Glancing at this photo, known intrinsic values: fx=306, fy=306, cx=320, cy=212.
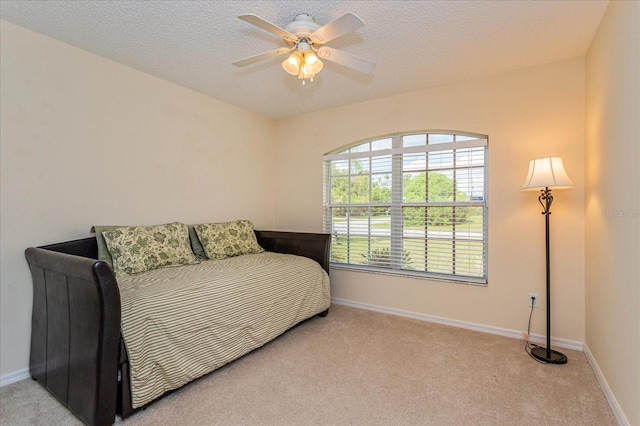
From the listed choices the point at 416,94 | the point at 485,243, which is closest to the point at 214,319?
the point at 485,243

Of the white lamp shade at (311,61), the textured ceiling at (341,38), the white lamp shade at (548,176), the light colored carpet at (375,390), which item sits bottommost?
the light colored carpet at (375,390)

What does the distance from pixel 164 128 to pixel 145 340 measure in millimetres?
1995

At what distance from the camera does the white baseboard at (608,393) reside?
5.11 feet

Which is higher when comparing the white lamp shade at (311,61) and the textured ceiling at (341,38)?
the textured ceiling at (341,38)

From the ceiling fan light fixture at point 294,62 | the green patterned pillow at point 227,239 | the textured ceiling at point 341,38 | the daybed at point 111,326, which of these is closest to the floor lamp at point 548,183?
the textured ceiling at point 341,38

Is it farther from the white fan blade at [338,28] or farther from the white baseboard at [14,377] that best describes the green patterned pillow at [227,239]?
the white fan blade at [338,28]

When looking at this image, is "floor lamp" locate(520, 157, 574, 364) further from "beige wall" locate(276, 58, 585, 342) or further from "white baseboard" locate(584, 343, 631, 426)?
"beige wall" locate(276, 58, 585, 342)

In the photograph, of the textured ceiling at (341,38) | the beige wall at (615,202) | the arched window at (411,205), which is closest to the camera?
the beige wall at (615,202)

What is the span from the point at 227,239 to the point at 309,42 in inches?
79.4

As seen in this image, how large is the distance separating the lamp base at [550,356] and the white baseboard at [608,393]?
0.52 feet

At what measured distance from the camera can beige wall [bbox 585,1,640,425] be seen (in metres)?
1.46

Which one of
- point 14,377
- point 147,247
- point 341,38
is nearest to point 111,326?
point 147,247

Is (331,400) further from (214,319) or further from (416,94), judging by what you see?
(416,94)

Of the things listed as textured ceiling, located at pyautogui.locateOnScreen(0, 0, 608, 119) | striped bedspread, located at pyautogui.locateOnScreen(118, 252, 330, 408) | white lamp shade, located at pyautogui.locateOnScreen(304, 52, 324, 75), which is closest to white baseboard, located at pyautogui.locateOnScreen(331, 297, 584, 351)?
striped bedspread, located at pyautogui.locateOnScreen(118, 252, 330, 408)
